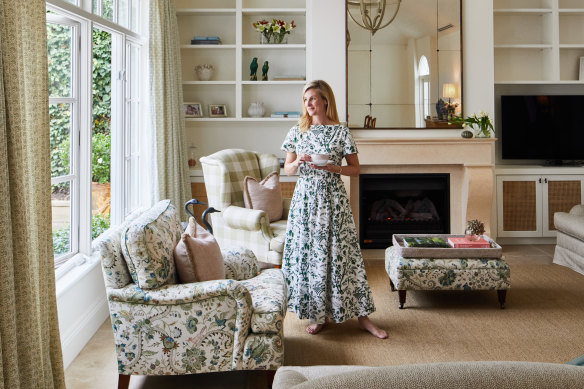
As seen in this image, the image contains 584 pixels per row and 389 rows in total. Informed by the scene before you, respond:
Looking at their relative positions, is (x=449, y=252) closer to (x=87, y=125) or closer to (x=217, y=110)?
(x=87, y=125)

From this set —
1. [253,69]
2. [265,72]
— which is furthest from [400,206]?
[253,69]

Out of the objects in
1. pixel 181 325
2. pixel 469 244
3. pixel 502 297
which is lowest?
pixel 502 297

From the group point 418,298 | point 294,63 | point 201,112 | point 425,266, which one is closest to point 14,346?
point 425,266

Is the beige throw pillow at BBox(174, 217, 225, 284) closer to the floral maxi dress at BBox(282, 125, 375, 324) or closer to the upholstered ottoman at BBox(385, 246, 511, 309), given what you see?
the floral maxi dress at BBox(282, 125, 375, 324)

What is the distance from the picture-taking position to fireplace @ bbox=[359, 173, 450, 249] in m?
5.85

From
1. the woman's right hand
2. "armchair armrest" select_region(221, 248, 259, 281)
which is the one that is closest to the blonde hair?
the woman's right hand

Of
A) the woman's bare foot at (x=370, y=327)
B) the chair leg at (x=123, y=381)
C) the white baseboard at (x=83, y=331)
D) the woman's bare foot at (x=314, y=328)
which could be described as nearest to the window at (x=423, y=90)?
the woman's bare foot at (x=370, y=327)

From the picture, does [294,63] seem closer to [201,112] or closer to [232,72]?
[232,72]

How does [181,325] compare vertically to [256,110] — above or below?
below

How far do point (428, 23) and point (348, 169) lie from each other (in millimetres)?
3133

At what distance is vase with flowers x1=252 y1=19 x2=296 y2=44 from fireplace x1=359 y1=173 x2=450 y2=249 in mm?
1703

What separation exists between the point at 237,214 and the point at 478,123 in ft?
9.30

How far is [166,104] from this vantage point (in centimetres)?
480

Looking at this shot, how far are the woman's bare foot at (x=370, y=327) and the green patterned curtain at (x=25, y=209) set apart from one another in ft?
5.97
